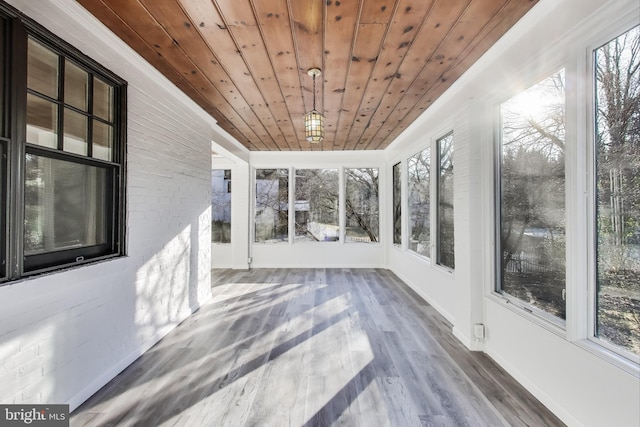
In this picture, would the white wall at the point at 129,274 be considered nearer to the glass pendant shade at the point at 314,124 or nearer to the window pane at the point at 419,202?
the glass pendant shade at the point at 314,124

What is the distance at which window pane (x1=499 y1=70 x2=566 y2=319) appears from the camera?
6.49ft

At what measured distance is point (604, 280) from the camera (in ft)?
5.37

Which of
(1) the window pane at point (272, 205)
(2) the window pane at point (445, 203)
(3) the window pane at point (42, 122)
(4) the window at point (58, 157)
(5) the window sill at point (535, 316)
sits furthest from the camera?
(1) the window pane at point (272, 205)

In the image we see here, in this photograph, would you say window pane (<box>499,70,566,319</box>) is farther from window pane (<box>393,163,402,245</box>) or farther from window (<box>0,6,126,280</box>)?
window (<box>0,6,126,280</box>)

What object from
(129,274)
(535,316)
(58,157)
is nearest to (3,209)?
(58,157)

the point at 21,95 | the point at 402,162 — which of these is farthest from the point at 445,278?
the point at 21,95

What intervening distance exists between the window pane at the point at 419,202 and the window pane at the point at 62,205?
12.8 ft

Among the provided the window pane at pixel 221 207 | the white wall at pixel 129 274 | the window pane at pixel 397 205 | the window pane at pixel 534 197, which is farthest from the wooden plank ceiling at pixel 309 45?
the window pane at pixel 221 207

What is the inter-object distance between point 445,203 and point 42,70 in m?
3.90

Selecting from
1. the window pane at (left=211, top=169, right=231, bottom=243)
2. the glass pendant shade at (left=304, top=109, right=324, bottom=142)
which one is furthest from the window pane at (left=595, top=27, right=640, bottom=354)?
the window pane at (left=211, top=169, right=231, bottom=243)

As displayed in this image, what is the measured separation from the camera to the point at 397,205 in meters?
5.81

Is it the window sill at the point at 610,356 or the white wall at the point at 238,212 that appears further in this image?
the white wall at the point at 238,212

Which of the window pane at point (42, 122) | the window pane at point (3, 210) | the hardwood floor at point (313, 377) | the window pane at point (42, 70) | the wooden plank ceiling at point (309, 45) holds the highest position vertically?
the wooden plank ceiling at point (309, 45)

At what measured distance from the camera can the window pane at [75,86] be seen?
6.23 ft
